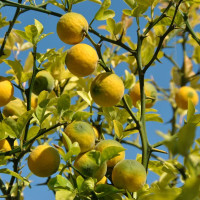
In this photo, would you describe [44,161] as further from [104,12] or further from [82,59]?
[104,12]

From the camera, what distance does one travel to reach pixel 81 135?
101 centimetres

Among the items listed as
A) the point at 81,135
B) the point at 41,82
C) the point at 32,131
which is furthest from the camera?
the point at 41,82

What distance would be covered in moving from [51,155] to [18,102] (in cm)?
48

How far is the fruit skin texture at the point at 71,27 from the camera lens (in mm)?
1085

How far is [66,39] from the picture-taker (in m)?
1.12

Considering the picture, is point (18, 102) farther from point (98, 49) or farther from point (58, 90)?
point (98, 49)

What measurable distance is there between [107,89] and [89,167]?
260mm

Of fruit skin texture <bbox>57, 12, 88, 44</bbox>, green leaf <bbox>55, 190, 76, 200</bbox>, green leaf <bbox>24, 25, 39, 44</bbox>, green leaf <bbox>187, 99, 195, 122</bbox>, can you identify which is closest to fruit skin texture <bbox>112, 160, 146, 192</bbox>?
green leaf <bbox>55, 190, 76, 200</bbox>

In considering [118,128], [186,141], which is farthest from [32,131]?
[186,141]

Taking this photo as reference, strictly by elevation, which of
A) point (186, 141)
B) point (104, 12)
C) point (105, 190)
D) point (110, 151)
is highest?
point (104, 12)

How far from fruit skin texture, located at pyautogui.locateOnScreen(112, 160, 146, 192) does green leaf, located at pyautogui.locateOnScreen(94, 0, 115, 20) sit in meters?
0.52

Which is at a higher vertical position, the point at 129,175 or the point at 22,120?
the point at 22,120

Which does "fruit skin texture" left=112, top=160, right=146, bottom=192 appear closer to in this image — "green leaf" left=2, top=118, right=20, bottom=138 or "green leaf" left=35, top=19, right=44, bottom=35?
"green leaf" left=2, top=118, right=20, bottom=138

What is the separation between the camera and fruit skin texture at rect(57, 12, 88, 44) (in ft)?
3.56
